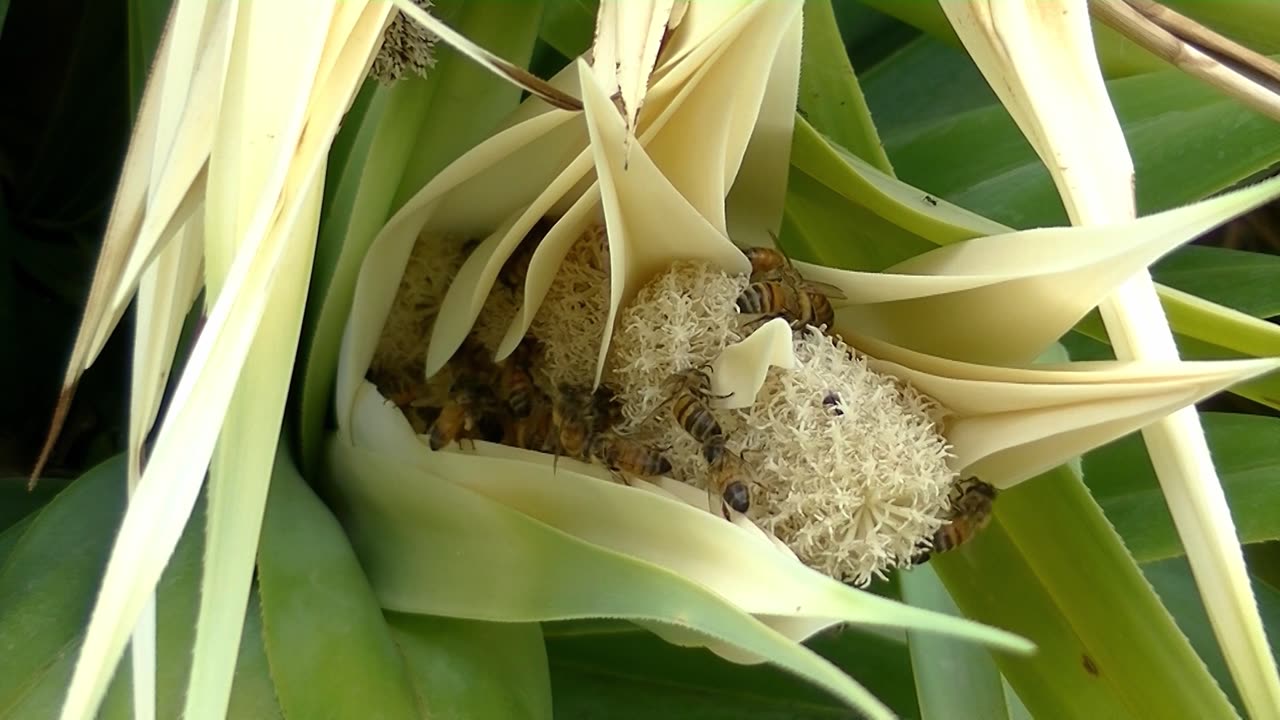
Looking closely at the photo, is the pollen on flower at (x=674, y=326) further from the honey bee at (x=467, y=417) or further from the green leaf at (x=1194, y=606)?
the green leaf at (x=1194, y=606)

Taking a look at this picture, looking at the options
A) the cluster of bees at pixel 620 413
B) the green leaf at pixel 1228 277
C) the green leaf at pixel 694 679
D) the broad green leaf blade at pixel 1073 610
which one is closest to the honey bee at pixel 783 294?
the cluster of bees at pixel 620 413

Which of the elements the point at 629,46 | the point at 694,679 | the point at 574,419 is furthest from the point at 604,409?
the point at 694,679

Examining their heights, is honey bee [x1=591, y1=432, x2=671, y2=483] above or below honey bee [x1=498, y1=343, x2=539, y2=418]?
above

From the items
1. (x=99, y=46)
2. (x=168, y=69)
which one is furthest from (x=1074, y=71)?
(x=99, y=46)

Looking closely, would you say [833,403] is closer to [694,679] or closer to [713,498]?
[713,498]

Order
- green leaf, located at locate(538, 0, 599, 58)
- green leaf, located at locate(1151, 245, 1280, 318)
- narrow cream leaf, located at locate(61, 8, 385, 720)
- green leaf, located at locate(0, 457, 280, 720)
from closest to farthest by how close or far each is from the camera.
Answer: narrow cream leaf, located at locate(61, 8, 385, 720) < green leaf, located at locate(0, 457, 280, 720) < green leaf, located at locate(538, 0, 599, 58) < green leaf, located at locate(1151, 245, 1280, 318)

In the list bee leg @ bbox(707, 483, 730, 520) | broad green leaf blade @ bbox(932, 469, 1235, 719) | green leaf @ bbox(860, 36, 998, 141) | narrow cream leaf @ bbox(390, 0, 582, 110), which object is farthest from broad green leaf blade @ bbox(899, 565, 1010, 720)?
green leaf @ bbox(860, 36, 998, 141)

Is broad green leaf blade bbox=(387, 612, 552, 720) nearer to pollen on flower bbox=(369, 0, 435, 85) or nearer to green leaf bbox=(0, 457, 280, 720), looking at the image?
green leaf bbox=(0, 457, 280, 720)

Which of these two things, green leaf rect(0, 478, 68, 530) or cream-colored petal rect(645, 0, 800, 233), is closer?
cream-colored petal rect(645, 0, 800, 233)

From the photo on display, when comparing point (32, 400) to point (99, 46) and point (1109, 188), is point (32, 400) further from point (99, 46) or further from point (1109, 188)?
point (1109, 188)
